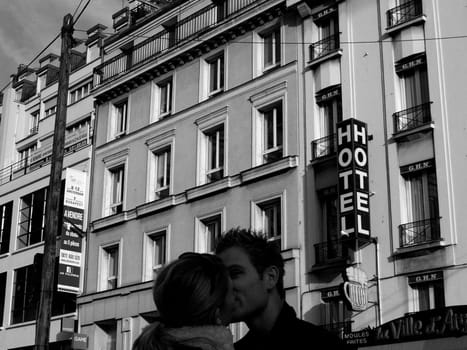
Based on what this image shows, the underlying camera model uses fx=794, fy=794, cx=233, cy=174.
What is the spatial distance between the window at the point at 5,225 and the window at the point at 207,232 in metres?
13.3

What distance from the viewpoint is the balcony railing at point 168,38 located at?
2794 cm

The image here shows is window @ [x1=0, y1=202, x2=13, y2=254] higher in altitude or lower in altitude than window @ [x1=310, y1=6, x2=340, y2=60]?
lower

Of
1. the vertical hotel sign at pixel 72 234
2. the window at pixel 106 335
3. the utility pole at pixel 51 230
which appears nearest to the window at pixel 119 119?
the vertical hotel sign at pixel 72 234

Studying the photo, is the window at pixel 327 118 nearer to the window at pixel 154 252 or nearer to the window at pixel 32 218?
the window at pixel 154 252

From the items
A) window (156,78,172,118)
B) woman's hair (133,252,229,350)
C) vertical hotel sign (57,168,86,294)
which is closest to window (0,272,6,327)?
vertical hotel sign (57,168,86,294)

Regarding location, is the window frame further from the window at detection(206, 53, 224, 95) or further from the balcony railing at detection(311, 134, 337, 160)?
the balcony railing at detection(311, 134, 337, 160)

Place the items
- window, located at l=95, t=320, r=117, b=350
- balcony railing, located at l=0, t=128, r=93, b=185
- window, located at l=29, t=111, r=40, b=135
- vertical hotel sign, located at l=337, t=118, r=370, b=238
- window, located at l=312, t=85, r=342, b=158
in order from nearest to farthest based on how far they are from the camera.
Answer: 1. vertical hotel sign, located at l=337, t=118, r=370, b=238
2. window, located at l=312, t=85, r=342, b=158
3. window, located at l=95, t=320, r=117, b=350
4. balcony railing, located at l=0, t=128, r=93, b=185
5. window, located at l=29, t=111, r=40, b=135

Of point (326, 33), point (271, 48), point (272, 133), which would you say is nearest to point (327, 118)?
point (272, 133)

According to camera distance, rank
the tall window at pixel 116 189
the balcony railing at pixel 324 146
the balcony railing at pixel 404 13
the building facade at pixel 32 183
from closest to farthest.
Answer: the balcony railing at pixel 404 13
the balcony railing at pixel 324 146
the tall window at pixel 116 189
the building facade at pixel 32 183

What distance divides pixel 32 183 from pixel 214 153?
11.8m

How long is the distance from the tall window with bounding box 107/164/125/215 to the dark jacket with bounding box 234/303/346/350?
2614 cm

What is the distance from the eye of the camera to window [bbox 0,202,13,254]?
36075mm

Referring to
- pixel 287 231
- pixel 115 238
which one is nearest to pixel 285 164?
pixel 287 231

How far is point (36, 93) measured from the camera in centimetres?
4209
